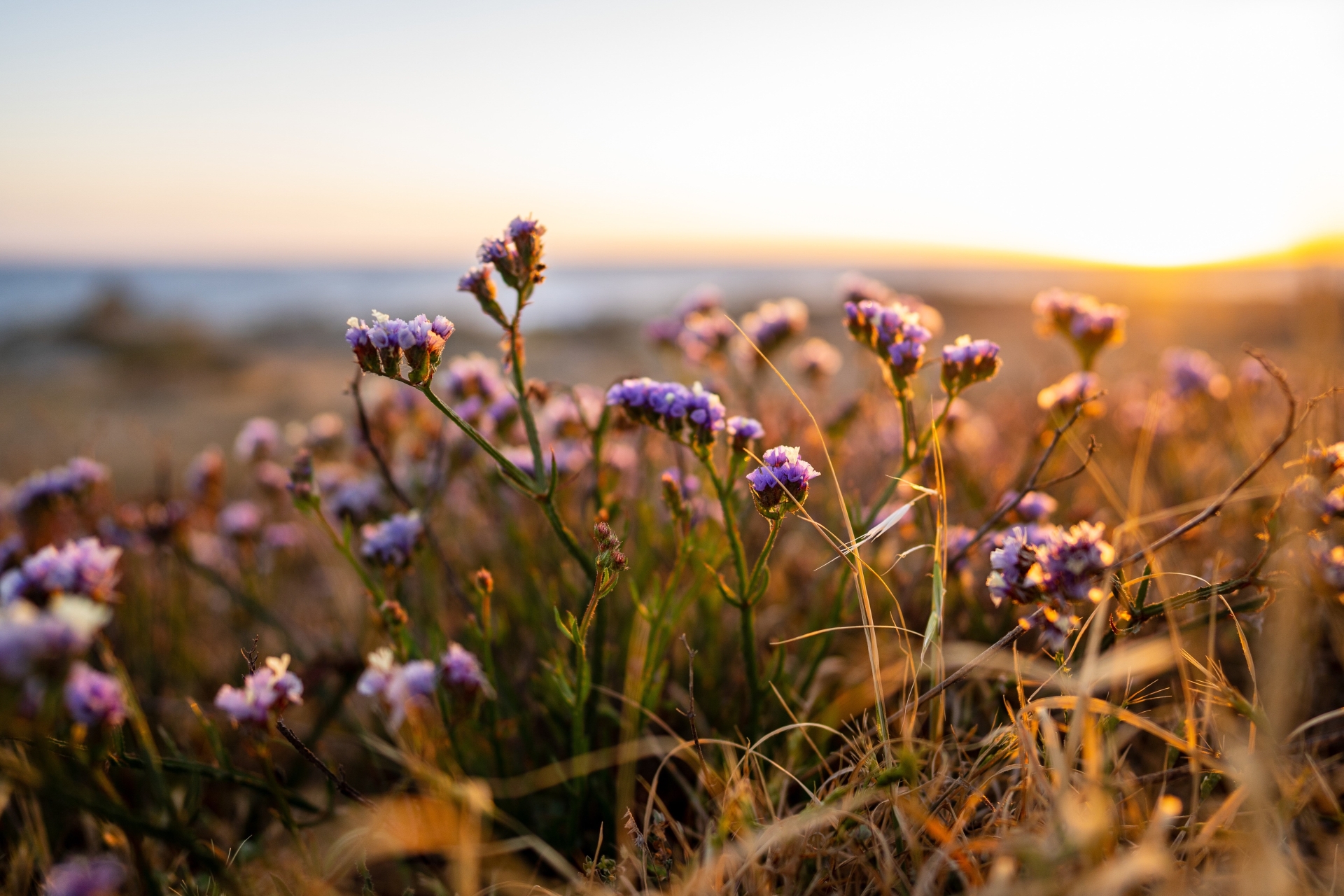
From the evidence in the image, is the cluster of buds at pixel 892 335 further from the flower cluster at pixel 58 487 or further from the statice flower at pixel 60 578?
the flower cluster at pixel 58 487

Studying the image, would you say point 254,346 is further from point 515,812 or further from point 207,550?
point 515,812

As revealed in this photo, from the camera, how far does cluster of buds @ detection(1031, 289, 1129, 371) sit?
3.39 meters

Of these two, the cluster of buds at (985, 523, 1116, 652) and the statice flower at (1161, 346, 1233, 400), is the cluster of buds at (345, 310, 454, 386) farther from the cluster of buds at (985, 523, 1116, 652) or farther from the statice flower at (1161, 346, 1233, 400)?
the statice flower at (1161, 346, 1233, 400)

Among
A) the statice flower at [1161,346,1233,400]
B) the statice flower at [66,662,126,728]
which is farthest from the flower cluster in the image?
the statice flower at [1161,346,1233,400]

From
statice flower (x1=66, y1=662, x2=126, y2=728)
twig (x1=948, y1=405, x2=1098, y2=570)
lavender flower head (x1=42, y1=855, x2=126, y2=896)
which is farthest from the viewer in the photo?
twig (x1=948, y1=405, x2=1098, y2=570)

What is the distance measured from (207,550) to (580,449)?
284cm

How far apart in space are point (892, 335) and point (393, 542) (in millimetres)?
1876

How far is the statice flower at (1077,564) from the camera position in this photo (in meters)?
1.82

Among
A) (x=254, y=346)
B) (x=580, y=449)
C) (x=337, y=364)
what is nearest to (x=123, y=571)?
(x=580, y=449)

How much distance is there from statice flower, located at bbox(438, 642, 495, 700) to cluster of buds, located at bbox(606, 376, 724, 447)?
2.84 feet

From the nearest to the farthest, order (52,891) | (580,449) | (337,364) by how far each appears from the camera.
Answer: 1. (52,891)
2. (580,449)
3. (337,364)

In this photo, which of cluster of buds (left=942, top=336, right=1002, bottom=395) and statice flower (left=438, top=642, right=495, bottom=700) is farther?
cluster of buds (left=942, top=336, right=1002, bottom=395)

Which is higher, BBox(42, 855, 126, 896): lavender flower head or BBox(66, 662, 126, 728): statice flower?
BBox(66, 662, 126, 728): statice flower

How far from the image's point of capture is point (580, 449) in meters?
3.86
